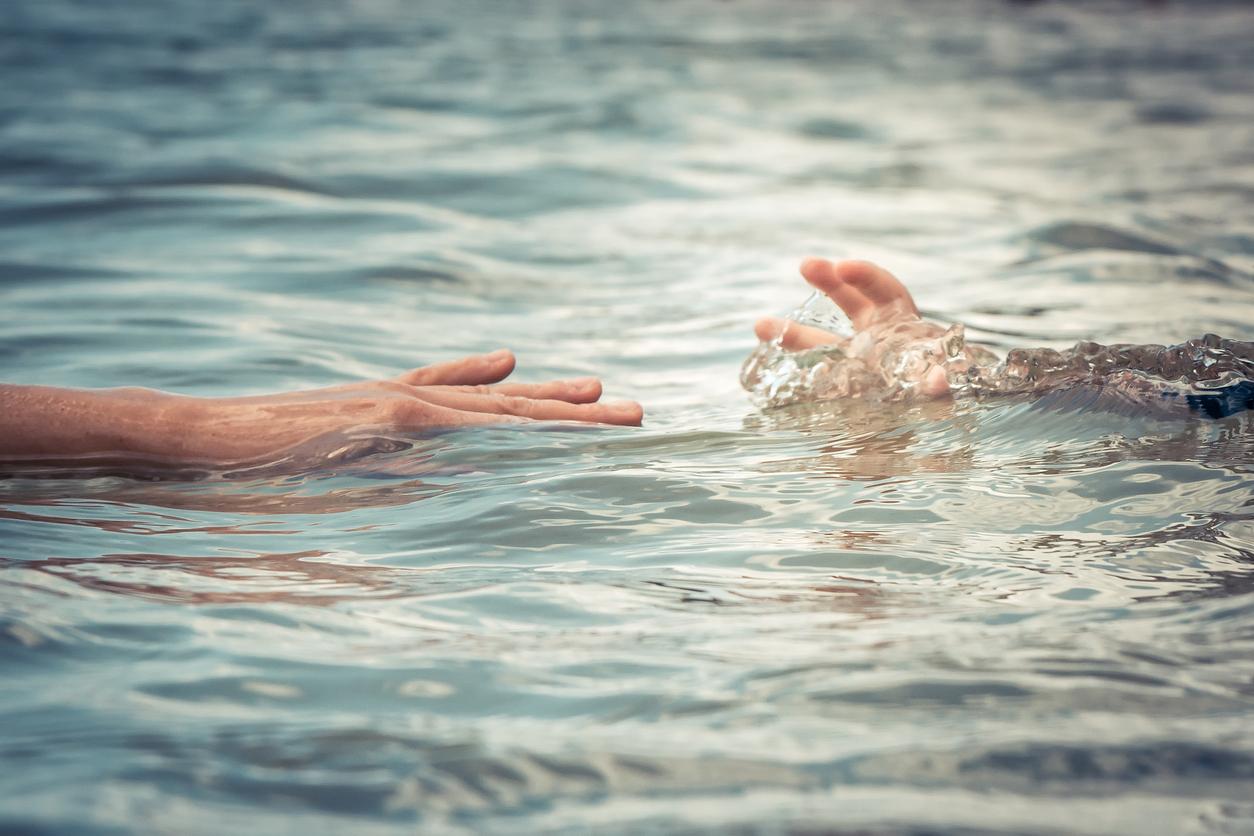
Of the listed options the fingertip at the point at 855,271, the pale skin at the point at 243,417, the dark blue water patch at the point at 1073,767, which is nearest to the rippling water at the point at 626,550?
the dark blue water patch at the point at 1073,767

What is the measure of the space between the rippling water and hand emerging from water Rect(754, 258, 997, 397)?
5.3 inches

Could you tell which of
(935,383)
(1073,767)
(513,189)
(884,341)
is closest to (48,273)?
(513,189)

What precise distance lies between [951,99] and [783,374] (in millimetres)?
9259

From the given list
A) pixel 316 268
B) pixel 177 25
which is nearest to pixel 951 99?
pixel 316 268

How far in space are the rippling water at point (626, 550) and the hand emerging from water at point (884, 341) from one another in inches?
5.3

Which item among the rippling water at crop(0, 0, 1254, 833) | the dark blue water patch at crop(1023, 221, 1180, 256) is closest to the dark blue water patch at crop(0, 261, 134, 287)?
the rippling water at crop(0, 0, 1254, 833)

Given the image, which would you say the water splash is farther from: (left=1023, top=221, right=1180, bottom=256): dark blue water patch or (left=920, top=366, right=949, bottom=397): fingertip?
(left=1023, top=221, right=1180, bottom=256): dark blue water patch

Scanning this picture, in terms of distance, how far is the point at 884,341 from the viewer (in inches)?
151

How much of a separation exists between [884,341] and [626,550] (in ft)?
4.42

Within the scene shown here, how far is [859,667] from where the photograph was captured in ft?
7.03

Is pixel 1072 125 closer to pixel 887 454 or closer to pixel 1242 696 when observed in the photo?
pixel 887 454

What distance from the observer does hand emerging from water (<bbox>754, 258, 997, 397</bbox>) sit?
3.75 meters

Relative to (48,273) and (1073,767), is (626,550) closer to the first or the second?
(1073,767)

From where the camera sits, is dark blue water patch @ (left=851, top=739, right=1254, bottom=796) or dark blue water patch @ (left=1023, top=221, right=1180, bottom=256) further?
dark blue water patch @ (left=1023, top=221, right=1180, bottom=256)
